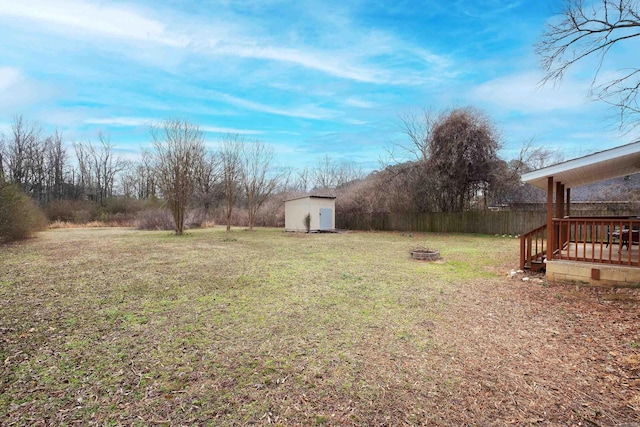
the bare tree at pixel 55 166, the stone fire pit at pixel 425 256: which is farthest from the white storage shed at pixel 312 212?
the bare tree at pixel 55 166

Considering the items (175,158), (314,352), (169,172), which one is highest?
(175,158)

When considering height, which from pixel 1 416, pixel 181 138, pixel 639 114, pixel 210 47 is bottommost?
pixel 1 416

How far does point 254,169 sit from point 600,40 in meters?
16.9

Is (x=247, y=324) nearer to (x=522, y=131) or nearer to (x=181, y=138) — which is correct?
(x=181, y=138)

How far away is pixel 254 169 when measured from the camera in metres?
20.3

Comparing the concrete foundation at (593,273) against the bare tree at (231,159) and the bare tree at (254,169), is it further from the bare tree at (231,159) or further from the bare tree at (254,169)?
the bare tree at (231,159)

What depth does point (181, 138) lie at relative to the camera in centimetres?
1548

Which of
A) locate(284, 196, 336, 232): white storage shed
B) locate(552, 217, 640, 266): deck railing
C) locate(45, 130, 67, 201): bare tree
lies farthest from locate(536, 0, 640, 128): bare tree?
locate(45, 130, 67, 201): bare tree

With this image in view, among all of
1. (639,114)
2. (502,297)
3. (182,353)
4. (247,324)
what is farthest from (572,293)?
(182,353)

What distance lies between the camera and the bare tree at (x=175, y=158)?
15375mm

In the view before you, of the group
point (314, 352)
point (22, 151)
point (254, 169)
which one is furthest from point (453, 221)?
point (22, 151)

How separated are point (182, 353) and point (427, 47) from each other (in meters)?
10.2

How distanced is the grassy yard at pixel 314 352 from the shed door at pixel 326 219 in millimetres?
13068

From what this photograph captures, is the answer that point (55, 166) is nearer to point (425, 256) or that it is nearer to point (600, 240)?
point (425, 256)
